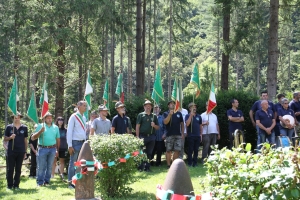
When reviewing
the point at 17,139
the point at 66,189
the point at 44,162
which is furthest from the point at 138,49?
the point at 66,189

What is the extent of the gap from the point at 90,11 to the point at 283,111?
11206mm

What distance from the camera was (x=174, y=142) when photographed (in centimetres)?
1202

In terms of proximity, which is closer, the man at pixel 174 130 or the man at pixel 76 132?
the man at pixel 76 132

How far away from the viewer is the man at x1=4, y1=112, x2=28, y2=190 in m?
10.0

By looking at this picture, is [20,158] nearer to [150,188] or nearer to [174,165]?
[150,188]

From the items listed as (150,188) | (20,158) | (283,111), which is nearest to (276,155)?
(150,188)

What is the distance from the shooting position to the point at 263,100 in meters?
11.7

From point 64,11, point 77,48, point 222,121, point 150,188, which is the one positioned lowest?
point 150,188

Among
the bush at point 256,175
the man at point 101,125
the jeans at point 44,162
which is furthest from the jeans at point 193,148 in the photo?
the bush at point 256,175

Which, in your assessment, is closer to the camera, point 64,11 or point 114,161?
point 114,161

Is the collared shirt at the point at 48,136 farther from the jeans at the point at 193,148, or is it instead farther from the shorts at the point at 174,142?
the jeans at the point at 193,148

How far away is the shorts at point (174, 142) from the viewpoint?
12.0m

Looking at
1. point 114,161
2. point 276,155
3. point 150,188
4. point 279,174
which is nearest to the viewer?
point 279,174

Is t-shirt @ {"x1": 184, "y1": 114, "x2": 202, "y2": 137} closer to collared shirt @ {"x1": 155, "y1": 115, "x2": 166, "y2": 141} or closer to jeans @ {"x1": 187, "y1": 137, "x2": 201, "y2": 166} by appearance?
jeans @ {"x1": 187, "y1": 137, "x2": 201, "y2": 166}
